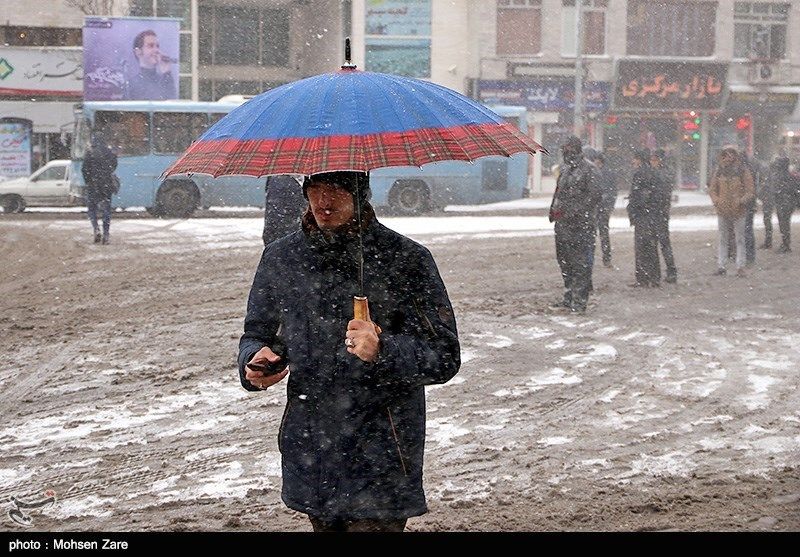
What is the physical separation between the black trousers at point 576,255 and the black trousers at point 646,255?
85.3 inches

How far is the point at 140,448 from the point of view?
6121mm

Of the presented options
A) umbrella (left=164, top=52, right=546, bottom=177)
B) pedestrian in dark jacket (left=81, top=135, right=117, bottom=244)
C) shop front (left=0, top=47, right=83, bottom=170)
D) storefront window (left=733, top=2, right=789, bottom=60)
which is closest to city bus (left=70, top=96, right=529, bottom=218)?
pedestrian in dark jacket (left=81, top=135, right=117, bottom=244)

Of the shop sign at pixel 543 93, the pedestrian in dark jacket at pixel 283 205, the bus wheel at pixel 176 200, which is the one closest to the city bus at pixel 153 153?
the bus wheel at pixel 176 200

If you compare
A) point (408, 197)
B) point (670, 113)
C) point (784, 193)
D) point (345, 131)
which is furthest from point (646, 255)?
point (670, 113)

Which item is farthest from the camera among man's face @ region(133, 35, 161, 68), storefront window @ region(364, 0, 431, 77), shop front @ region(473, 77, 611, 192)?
shop front @ region(473, 77, 611, 192)

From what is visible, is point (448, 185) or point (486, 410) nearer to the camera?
point (486, 410)

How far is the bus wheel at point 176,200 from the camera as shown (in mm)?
26297

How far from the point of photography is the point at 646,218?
13.3 meters

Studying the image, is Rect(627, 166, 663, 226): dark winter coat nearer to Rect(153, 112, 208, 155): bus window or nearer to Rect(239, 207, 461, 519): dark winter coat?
Rect(239, 207, 461, 519): dark winter coat

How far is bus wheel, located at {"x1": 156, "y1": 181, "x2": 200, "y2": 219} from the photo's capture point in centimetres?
2630

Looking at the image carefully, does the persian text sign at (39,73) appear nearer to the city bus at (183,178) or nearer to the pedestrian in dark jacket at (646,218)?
the city bus at (183,178)

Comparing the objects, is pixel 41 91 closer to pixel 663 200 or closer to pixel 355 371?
pixel 663 200

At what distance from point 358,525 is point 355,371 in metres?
0.44

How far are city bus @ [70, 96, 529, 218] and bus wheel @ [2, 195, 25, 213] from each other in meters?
1.31
